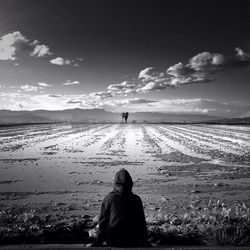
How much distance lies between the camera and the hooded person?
449cm

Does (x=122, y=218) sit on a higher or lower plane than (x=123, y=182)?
lower

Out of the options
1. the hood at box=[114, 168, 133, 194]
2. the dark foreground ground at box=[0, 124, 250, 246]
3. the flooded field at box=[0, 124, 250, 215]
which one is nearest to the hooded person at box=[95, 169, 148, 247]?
the hood at box=[114, 168, 133, 194]

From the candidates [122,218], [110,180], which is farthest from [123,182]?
[110,180]

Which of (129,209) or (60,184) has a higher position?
(129,209)

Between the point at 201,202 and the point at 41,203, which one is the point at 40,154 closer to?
the point at 41,203

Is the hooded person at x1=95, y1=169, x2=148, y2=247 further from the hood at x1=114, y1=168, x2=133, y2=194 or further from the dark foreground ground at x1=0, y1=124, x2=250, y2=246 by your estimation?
the dark foreground ground at x1=0, y1=124, x2=250, y2=246

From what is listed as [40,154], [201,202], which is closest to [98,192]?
[201,202]

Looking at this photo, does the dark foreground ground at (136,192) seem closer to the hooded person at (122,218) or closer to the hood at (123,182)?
the hooded person at (122,218)

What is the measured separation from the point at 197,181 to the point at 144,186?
7.18ft

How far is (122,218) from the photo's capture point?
14.7 feet

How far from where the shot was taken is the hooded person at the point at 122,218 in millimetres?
4492

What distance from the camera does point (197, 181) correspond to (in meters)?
11.1

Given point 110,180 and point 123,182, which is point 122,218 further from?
point 110,180

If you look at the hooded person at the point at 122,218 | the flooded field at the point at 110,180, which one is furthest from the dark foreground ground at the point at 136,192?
the hooded person at the point at 122,218
